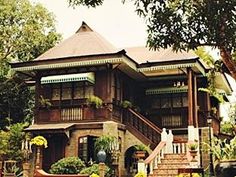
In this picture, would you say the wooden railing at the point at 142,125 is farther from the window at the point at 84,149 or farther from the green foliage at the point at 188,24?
the green foliage at the point at 188,24

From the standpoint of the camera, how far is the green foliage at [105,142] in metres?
17.9

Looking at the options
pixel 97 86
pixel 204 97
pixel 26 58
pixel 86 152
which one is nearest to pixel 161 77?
pixel 204 97

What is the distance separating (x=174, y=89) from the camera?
22.1 meters

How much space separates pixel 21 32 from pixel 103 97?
1058 centimetres

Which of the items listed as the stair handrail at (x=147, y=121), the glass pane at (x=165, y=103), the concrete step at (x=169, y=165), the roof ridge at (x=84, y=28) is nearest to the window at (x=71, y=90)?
the stair handrail at (x=147, y=121)

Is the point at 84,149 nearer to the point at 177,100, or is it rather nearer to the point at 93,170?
the point at 93,170

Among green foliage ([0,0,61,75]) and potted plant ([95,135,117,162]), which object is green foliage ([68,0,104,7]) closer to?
potted plant ([95,135,117,162])

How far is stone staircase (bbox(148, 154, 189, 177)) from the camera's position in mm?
16000

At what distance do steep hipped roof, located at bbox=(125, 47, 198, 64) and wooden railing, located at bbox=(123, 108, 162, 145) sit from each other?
2654 millimetres

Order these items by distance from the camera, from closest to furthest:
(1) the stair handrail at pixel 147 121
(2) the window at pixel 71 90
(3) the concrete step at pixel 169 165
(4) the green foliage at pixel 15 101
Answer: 1. (3) the concrete step at pixel 169 165
2. (1) the stair handrail at pixel 147 121
3. (2) the window at pixel 71 90
4. (4) the green foliage at pixel 15 101

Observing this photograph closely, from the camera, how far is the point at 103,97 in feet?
64.7

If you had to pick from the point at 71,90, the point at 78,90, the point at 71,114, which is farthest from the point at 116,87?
the point at 71,114

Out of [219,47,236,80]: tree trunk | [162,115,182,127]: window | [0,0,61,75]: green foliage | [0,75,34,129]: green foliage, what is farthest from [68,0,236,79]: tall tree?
[0,0,61,75]: green foliage

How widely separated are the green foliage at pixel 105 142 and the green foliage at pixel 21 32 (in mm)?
11310
